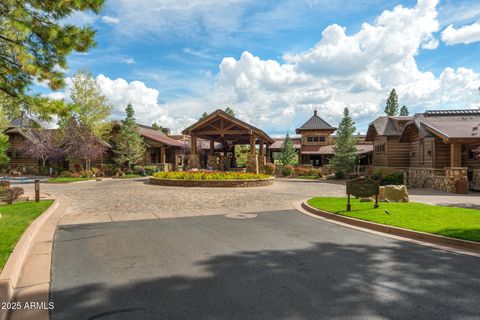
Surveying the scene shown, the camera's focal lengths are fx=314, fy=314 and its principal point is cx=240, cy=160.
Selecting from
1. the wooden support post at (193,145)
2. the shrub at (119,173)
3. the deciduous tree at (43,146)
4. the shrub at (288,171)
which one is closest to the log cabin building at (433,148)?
the shrub at (288,171)

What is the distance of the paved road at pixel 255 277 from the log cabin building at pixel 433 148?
16.6 metres

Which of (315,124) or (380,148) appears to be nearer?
(380,148)

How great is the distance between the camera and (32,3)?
7645 mm

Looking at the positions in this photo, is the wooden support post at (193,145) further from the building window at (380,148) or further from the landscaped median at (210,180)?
the building window at (380,148)

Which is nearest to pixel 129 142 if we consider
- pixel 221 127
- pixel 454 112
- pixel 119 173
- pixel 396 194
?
pixel 119 173

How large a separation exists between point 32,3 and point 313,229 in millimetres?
9217

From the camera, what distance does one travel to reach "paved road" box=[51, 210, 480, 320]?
4.02 metres

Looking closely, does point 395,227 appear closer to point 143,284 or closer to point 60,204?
point 143,284

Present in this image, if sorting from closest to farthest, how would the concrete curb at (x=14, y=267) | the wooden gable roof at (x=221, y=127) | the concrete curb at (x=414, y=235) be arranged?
1. the concrete curb at (x=14, y=267)
2. the concrete curb at (x=414, y=235)
3. the wooden gable roof at (x=221, y=127)

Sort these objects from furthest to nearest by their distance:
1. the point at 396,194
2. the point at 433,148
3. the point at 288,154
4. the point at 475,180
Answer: the point at 288,154
the point at 433,148
the point at 475,180
the point at 396,194

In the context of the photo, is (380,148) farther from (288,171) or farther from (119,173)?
(119,173)

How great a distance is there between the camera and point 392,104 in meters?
66.6

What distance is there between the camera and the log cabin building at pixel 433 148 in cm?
2045

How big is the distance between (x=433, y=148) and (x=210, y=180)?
1726cm
